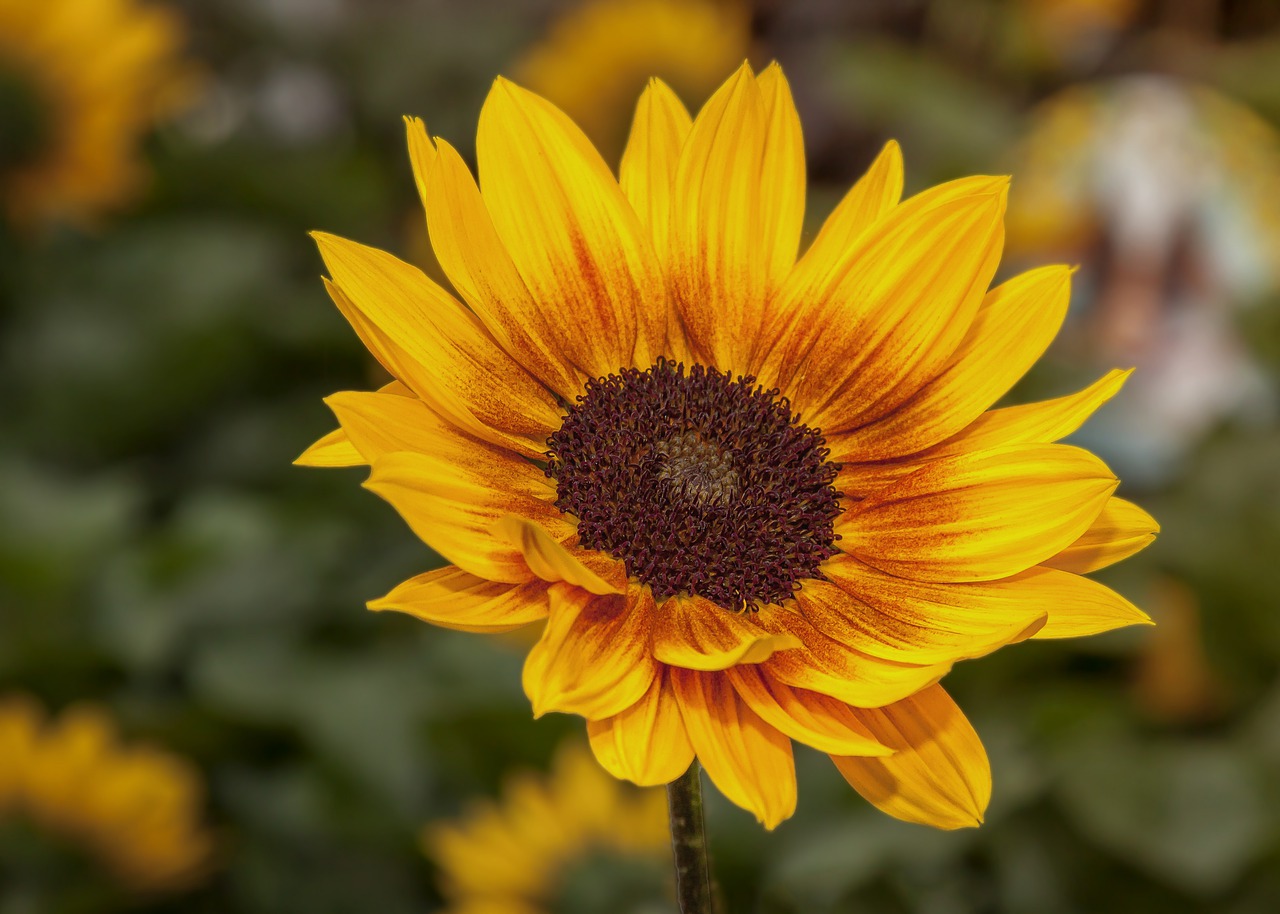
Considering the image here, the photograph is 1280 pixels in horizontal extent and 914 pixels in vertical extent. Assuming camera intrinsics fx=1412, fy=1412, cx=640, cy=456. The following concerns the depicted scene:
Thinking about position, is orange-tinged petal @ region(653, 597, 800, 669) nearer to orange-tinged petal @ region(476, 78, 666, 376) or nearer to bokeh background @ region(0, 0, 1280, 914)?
orange-tinged petal @ region(476, 78, 666, 376)

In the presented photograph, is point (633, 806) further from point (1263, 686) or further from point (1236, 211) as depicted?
point (1236, 211)

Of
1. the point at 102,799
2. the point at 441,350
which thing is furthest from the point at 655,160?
the point at 102,799

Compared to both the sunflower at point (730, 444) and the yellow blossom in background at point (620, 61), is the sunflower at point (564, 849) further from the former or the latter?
the yellow blossom in background at point (620, 61)

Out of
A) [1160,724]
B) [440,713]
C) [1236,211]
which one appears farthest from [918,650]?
[1236,211]

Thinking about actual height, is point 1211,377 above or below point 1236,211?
below

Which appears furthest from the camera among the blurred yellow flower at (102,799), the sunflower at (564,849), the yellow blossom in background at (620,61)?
the yellow blossom in background at (620,61)

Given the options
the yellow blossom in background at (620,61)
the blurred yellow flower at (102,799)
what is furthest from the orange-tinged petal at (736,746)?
the yellow blossom in background at (620,61)
